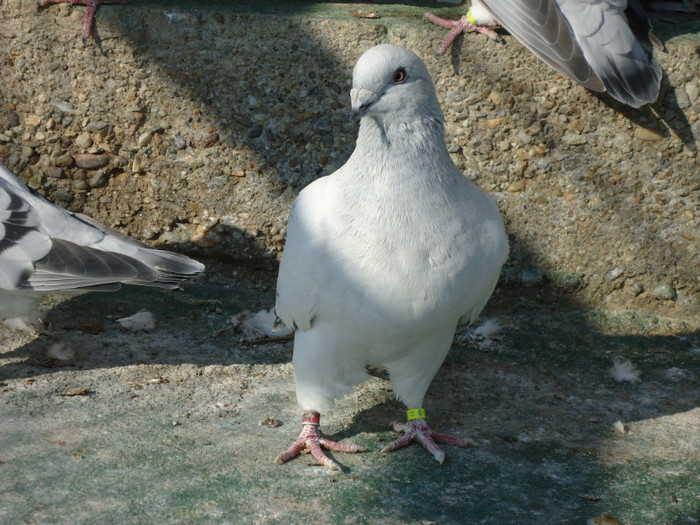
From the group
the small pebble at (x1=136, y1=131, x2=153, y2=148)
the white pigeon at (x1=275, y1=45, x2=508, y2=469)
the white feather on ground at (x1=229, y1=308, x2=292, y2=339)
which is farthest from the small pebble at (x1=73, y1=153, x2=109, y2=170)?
the white pigeon at (x1=275, y1=45, x2=508, y2=469)

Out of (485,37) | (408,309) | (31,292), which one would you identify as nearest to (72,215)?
(31,292)

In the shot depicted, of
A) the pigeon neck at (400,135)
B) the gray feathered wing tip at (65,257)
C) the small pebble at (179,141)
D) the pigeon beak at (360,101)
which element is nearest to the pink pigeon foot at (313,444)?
the gray feathered wing tip at (65,257)

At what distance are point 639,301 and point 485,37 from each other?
1455 millimetres

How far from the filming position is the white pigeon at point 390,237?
8.61 ft

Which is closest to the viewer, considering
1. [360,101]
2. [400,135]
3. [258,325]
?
[360,101]

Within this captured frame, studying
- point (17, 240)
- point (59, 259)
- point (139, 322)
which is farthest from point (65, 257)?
point (139, 322)

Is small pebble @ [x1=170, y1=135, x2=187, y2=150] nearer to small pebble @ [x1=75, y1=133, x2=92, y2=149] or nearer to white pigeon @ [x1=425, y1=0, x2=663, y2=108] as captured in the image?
small pebble @ [x1=75, y1=133, x2=92, y2=149]

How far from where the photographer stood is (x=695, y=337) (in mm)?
3932

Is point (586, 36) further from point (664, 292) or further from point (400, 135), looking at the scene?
point (400, 135)

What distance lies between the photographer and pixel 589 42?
381 cm

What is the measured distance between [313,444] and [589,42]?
7.24ft

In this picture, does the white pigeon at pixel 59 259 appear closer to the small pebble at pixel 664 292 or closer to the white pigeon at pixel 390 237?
the white pigeon at pixel 390 237

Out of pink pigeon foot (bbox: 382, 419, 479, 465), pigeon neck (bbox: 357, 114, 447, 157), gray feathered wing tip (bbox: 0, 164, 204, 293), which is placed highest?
pigeon neck (bbox: 357, 114, 447, 157)

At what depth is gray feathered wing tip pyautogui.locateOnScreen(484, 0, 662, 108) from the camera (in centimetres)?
365
